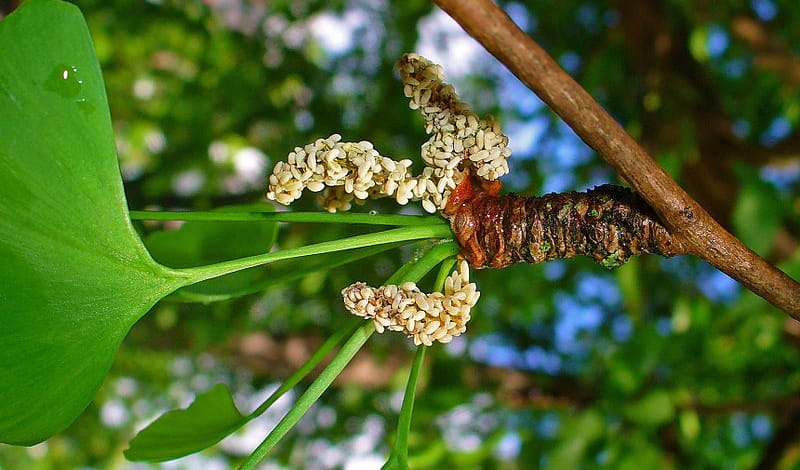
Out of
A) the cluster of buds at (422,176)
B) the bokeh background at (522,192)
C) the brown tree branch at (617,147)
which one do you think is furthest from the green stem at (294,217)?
the bokeh background at (522,192)

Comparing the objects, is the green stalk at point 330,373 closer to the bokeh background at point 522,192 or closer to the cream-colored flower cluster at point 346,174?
the cream-colored flower cluster at point 346,174

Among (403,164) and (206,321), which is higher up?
(403,164)

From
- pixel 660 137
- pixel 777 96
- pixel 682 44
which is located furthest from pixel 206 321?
pixel 777 96

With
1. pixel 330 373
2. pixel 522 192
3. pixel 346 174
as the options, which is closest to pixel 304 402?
pixel 330 373

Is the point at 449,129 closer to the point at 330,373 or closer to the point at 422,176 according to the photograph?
the point at 422,176

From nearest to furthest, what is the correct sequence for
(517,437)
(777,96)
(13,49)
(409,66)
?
(13,49)
(409,66)
(517,437)
(777,96)

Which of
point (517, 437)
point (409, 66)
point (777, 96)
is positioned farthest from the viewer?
point (777, 96)

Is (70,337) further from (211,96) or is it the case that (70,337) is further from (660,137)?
(660,137)

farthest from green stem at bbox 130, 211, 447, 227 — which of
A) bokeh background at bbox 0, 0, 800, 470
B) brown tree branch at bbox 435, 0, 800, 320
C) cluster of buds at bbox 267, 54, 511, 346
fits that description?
bokeh background at bbox 0, 0, 800, 470
